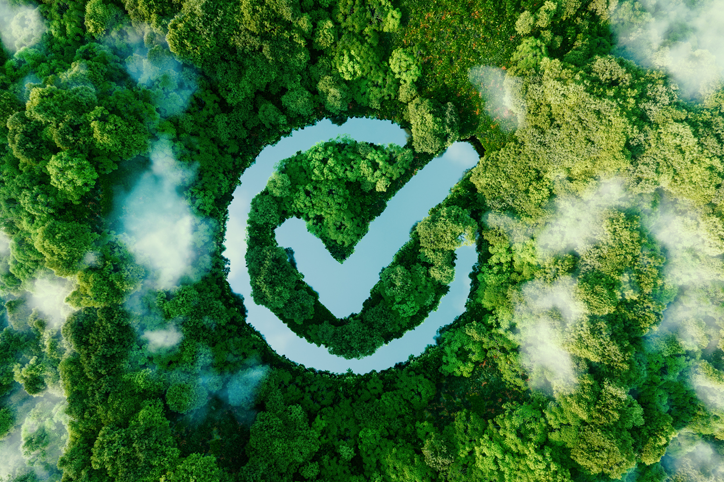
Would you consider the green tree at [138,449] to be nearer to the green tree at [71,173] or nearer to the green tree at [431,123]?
the green tree at [71,173]

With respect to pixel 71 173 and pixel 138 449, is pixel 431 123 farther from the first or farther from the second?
pixel 138 449

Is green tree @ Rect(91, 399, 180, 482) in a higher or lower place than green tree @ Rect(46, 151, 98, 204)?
lower

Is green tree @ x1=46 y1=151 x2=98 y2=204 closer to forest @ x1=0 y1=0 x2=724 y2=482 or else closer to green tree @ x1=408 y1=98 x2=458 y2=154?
forest @ x1=0 y1=0 x2=724 y2=482

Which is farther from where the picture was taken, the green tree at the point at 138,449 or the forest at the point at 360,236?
the forest at the point at 360,236

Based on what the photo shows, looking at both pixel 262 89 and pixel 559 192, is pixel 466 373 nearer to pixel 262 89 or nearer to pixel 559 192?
pixel 559 192

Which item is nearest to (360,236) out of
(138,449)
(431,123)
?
(431,123)

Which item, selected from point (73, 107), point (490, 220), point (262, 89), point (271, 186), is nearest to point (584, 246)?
point (490, 220)

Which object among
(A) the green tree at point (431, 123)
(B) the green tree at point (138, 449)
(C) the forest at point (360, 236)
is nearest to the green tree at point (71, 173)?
(C) the forest at point (360, 236)

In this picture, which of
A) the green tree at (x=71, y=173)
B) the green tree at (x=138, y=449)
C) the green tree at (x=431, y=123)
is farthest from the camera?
the green tree at (x=431, y=123)

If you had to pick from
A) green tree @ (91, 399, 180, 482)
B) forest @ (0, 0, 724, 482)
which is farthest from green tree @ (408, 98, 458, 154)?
green tree @ (91, 399, 180, 482)
